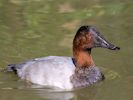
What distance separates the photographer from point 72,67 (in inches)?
356

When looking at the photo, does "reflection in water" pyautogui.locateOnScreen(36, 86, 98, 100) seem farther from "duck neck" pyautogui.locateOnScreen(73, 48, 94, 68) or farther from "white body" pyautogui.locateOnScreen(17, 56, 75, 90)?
"duck neck" pyautogui.locateOnScreen(73, 48, 94, 68)

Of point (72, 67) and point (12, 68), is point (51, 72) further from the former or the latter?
A: point (12, 68)

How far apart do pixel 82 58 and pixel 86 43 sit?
259 mm

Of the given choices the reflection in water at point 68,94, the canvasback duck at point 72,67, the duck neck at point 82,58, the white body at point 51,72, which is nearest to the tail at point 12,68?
the canvasback duck at point 72,67

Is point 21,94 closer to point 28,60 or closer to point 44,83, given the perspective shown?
point 44,83

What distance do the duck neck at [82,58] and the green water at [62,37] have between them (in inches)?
16.0

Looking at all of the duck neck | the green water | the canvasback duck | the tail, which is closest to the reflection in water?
the green water

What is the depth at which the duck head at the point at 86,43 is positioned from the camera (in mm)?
9041

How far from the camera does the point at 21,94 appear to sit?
342 inches

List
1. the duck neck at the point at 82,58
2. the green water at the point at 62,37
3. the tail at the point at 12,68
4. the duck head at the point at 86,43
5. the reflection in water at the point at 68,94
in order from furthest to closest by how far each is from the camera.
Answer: the tail at the point at 12,68 → the duck neck at the point at 82,58 → the duck head at the point at 86,43 → the green water at the point at 62,37 → the reflection in water at the point at 68,94

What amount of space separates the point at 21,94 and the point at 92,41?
1414mm

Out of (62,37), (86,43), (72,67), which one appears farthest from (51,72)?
(62,37)

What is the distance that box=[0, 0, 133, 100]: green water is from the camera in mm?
8812

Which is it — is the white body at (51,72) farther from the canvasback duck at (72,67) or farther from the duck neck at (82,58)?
the duck neck at (82,58)
